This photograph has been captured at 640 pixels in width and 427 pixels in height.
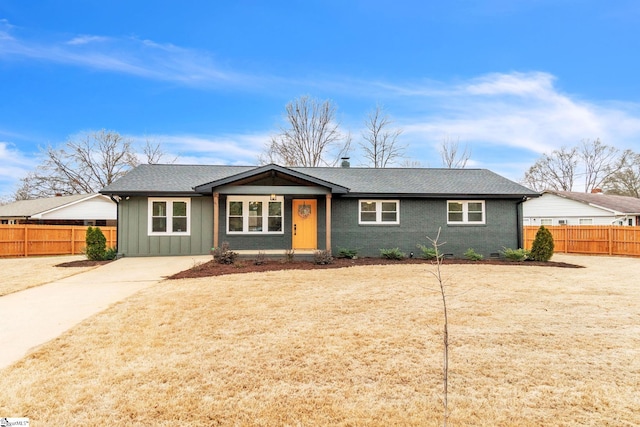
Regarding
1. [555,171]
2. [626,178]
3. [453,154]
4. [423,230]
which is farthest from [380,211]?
[626,178]

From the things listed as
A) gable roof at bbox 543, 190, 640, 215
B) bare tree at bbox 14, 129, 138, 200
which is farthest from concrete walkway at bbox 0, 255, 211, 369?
bare tree at bbox 14, 129, 138, 200

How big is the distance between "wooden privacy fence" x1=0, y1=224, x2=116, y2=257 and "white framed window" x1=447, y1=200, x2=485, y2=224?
1712cm

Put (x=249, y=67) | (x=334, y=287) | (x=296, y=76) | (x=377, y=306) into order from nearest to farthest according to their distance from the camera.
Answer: (x=377, y=306), (x=334, y=287), (x=249, y=67), (x=296, y=76)

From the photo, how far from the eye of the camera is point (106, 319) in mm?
5633

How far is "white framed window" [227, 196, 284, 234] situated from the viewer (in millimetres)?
13992

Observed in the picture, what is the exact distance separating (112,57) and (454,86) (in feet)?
57.3

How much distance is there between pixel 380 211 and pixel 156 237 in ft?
30.0

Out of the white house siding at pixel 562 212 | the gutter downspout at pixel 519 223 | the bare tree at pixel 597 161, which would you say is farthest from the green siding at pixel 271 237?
the bare tree at pixel 597 161

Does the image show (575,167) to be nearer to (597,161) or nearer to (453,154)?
(597,161)

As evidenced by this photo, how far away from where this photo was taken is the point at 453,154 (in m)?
31.3

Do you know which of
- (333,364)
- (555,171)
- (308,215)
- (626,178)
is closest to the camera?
(333,364)

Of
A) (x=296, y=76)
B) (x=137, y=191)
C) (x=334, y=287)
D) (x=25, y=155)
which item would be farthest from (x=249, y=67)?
(x=25, y=155)

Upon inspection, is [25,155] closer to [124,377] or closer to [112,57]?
[112,57]

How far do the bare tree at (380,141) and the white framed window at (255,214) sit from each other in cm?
1746
